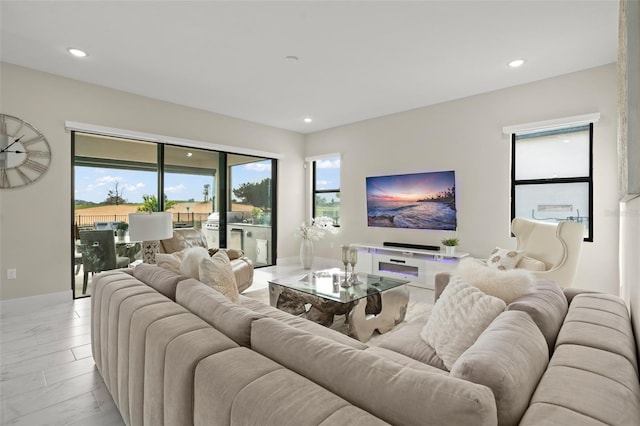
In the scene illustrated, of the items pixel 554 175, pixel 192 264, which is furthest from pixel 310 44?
pixel 554 175

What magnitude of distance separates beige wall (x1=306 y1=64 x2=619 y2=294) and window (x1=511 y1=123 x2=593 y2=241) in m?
0.10

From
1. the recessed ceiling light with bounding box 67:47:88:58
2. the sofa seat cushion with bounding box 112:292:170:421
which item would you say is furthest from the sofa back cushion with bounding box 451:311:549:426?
the recessed ceiling light with bounding box 67:47:88:58

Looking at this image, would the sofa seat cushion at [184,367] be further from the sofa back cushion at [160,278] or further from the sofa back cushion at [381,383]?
the sofa back cushion at [160,278]

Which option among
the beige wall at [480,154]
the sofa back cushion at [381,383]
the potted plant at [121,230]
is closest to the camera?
the sofa back cushion at [381,383]

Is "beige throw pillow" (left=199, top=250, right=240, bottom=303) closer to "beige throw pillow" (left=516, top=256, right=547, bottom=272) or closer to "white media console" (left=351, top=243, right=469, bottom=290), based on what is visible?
"white media console" (left=351, top=243, right=469, bottom=290)

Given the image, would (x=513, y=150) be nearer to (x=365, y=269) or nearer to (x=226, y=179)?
(x=365, y=269)

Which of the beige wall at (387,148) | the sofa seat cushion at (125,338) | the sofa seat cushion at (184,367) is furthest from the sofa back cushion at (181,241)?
the sofa seat cushion at (184,367)

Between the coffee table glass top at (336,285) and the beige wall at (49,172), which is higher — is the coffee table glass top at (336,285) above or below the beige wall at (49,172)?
below

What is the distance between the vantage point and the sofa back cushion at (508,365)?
Result: 809mm

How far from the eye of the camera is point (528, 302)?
1.41 meters

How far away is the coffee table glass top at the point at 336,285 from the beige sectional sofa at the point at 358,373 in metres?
1.20

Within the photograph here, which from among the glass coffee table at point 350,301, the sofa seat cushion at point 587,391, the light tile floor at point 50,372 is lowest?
the light tile floor at point 50,372

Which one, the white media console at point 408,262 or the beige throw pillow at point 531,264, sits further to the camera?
the white media console at point 408,262

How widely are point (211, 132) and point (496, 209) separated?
4.46 metres
